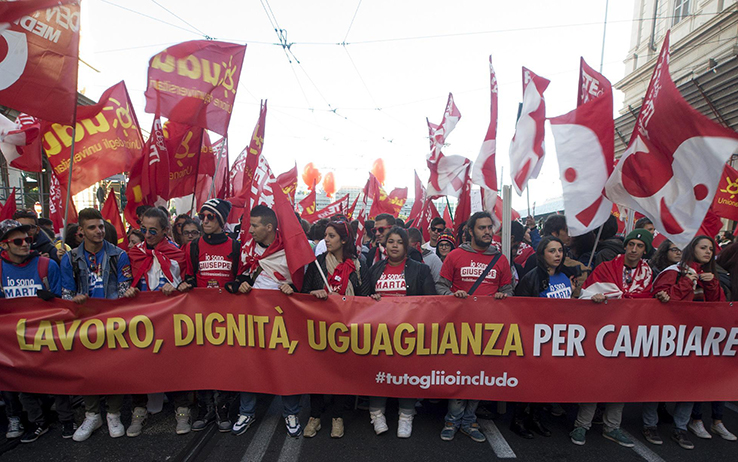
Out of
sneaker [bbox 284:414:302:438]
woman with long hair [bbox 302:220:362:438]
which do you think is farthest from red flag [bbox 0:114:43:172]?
sneaker [bbox 284:414:302:438]

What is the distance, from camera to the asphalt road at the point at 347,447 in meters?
3.22

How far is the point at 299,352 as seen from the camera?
3500 millimetres

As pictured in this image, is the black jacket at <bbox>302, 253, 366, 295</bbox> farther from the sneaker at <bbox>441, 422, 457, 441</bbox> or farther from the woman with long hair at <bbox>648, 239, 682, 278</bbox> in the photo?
the woman with long hair at <bbox>648, 239, 682, 278</bbox>

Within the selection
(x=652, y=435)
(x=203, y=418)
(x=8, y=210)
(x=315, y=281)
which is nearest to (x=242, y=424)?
(x=203, y=418)

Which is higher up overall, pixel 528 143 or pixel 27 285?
pixel 528 143

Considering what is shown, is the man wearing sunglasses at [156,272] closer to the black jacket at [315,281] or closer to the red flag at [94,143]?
the black jacket at [315,281]

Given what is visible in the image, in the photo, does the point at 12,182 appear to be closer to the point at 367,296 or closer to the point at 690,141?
the point at 367,296

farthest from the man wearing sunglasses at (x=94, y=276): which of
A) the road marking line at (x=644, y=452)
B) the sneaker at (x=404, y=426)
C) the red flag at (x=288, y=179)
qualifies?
the red flag at (x=288, y=179)

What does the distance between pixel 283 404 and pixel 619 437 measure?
112 inches

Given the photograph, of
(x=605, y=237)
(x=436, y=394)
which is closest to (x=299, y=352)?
(x=436, y=394)

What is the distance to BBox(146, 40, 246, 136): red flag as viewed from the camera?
4.71 m

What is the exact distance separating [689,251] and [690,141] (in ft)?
3.29

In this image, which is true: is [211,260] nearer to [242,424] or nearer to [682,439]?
[242,424]

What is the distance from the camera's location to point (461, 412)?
11.6 feet
